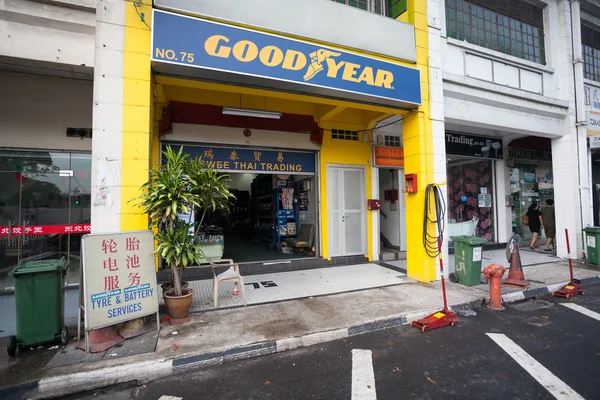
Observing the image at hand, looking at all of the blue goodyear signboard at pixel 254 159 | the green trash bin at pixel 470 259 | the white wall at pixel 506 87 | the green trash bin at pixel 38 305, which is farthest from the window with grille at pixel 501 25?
the green trash bin at pixel 38 305

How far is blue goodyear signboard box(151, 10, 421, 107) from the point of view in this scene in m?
4.54

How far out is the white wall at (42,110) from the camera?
596 cm

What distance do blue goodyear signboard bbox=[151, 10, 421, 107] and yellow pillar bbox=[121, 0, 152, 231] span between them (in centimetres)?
26

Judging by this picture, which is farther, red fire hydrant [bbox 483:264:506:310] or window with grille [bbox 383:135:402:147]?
window with grille [bbox 383:135:402:147]

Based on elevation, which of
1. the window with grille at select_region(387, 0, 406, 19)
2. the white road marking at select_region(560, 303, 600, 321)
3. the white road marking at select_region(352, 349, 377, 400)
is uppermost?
the window with grille at select_region(387, 0, 406, 19)

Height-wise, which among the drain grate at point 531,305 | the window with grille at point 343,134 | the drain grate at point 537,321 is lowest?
the drain grate at point 531,305

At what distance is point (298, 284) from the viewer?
625 cm

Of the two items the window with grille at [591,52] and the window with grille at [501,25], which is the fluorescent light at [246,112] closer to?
the window with grille at [501,25]

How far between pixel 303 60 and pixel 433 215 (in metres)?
4.18

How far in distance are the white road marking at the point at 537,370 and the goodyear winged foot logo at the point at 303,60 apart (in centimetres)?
488

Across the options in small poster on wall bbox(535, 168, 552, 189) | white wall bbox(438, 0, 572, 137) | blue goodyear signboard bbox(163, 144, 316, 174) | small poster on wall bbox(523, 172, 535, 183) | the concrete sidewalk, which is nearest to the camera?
the concrete sidewalk

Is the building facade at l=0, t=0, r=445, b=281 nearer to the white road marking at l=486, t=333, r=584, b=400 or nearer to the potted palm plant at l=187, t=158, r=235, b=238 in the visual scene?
the potted palm plant at l=187, t=158, r=235, b=238

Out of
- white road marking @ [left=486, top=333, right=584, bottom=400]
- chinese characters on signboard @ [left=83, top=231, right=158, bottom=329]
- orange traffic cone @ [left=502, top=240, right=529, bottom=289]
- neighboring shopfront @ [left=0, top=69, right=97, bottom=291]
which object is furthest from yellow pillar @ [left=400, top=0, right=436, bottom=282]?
neighboring shopfront @ [left=0, top=69, right=97, bottom=291]

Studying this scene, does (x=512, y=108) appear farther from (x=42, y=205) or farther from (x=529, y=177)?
(x=42, y=205)
